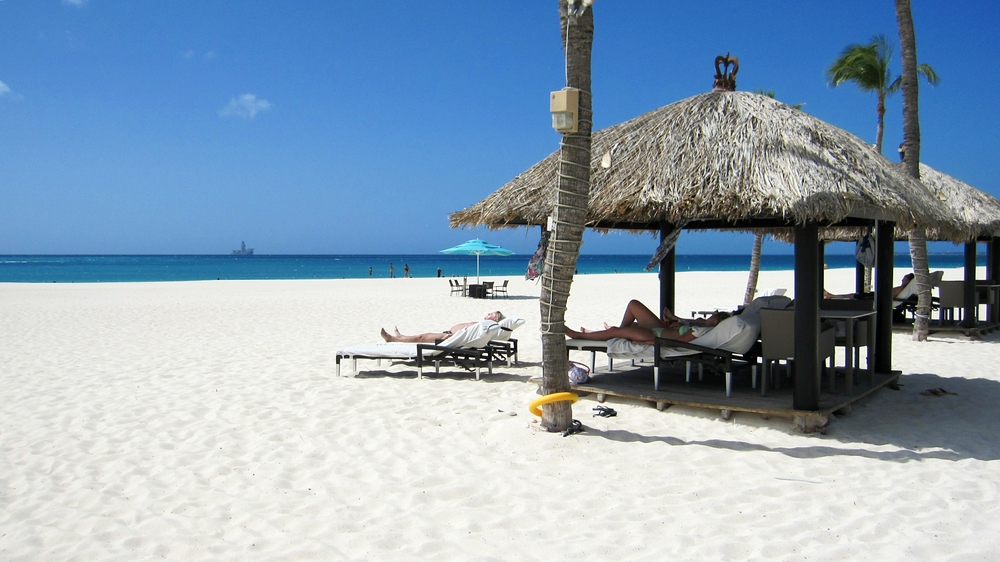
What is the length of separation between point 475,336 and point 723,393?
279cm

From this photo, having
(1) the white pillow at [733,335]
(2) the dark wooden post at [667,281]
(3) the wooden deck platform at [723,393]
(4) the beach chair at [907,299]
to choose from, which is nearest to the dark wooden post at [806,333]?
(3) the wooden deck platform at [723,393]

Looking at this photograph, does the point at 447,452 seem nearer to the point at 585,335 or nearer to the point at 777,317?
the point at 585,335

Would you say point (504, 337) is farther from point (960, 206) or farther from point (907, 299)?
point (907, 299)

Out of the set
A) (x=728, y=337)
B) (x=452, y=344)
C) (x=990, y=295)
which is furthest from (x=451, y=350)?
(x=990, y=295)

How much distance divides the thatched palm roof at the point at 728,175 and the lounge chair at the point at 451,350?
1.39 metres

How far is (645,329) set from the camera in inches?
267

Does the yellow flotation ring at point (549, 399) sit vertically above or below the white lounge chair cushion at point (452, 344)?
below

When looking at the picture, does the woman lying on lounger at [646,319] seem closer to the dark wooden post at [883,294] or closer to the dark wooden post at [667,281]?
the dark wooden post at [667,281]

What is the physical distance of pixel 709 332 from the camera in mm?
6230

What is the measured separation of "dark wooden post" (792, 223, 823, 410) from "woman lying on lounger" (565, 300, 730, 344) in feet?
3.14

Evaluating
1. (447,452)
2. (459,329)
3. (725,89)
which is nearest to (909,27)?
(725,89)

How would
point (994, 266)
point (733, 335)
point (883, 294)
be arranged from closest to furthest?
1. point (733, 335)
2. point (883, 294)
3. point (994, 266)

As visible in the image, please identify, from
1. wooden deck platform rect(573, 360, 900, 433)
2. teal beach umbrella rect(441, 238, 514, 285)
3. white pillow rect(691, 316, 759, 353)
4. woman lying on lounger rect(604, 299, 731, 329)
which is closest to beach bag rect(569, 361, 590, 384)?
wooden deck platform rect(573, 360, 900, 433)

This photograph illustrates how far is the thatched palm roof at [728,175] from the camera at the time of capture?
5320 millimetres
